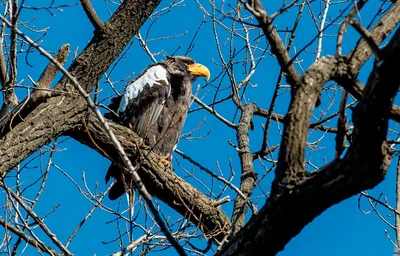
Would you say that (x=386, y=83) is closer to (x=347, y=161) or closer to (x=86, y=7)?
(x=347, y=161)

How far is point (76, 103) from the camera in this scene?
4652mm

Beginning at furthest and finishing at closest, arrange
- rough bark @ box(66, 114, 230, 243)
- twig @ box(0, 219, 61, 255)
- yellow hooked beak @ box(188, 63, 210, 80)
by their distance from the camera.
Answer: yellow hooked beak @ box(188, 63, 210, 80) < rough bark @ box(66, 114, 230, 243) < twig @ box(0, 219, 61, 255)

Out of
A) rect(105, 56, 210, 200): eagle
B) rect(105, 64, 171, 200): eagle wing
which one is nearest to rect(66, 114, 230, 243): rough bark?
rect(105, 56, 210, 200): eagle

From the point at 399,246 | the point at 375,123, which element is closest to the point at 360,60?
the point at 375,123

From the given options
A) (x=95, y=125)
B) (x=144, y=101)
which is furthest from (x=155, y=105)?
(x=95, y=125)

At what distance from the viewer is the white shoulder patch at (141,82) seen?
639 centimetres

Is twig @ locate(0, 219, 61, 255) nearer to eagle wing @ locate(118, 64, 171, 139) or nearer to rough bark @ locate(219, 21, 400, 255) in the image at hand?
rough bark @ locate(219, 21, 400, 255)

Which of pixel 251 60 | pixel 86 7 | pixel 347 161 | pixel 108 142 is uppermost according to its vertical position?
pixel 86 7

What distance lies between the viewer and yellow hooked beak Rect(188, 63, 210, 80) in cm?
701

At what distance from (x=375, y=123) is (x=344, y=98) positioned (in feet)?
0.97

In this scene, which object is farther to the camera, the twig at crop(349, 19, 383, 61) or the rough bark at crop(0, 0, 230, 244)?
the rough bark at crop(0, 0, 230, 244)

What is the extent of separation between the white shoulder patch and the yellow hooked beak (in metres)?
0.54

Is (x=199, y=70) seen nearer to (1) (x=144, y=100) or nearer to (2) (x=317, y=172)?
(1) (x=144, y=100)

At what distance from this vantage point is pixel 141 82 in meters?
6.45
